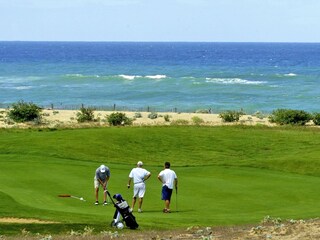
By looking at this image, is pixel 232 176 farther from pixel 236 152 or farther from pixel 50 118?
pixel 50 118

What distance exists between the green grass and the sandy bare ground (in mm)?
979

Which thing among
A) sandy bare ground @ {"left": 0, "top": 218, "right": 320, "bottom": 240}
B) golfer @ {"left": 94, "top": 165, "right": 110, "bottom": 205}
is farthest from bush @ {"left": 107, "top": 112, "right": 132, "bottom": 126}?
sandy bare ground @ {"left": 0, "top": 218, "right": 320, "bottom": 240}

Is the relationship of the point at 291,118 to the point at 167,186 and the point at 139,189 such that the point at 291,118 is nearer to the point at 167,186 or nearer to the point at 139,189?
the point at 167,186

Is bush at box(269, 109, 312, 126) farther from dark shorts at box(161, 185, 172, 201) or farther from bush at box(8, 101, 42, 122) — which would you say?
dark shorts at box(161, 185, 172, 201)

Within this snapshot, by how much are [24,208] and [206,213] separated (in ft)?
17.6

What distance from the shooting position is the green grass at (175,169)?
20328 millimetres

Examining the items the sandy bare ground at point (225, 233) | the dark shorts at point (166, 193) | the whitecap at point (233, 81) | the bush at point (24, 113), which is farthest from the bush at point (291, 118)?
the whitecap at point (233, 81)

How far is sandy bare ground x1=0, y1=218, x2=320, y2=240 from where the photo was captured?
50.2 feet

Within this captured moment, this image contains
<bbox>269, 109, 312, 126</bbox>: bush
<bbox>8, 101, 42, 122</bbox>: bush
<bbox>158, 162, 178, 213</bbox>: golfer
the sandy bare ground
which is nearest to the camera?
the sandy bare ground

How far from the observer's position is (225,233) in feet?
53.7

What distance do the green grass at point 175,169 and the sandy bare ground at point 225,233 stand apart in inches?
38.6

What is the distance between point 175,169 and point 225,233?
14314 mm

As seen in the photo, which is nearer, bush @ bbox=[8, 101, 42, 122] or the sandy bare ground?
the sandy bare ground

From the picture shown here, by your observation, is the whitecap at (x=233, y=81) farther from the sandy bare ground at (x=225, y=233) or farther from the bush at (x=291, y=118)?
the sandy bare ground at (x=225, y=233)
